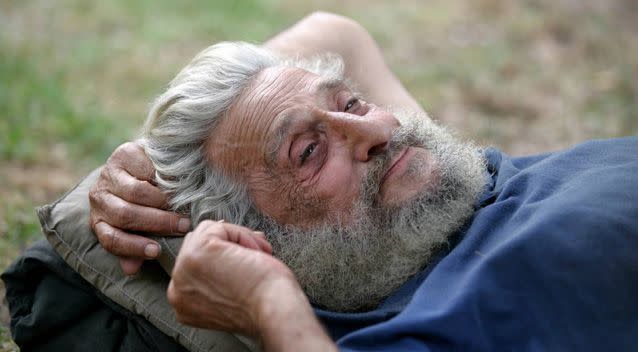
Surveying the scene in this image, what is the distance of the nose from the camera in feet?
10.3

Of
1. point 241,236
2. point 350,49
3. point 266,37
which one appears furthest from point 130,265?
point 266,37

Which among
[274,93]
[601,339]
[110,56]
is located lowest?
[110,56]

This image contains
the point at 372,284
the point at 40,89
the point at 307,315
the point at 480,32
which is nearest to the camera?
the point at 307,315

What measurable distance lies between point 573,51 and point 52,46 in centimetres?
566

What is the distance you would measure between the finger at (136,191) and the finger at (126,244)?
0.16 metres

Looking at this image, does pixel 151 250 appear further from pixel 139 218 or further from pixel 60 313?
pixel 60 313

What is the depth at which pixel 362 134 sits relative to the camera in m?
3.15

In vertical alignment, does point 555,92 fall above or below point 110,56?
below

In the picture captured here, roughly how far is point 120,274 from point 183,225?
0.36m

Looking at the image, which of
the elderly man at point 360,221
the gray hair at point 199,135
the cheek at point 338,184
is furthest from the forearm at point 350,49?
the cheek at point 338,184

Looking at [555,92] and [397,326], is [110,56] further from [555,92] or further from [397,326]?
[397,326]

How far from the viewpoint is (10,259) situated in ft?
14.1

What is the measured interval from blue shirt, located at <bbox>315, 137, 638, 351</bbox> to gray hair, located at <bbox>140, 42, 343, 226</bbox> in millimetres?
901

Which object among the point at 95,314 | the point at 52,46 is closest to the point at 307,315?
the point at 95,314
